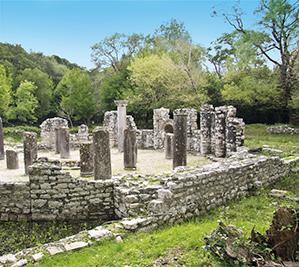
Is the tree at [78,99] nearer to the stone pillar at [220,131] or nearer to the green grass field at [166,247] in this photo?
the stone pillar at [220,131]

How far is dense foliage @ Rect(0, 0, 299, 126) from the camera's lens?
31.4m

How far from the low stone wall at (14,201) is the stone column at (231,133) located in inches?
410

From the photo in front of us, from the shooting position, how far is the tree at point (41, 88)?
48.8m

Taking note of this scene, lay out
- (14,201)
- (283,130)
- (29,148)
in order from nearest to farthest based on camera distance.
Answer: (14,201) → (29,148) → (283,130)

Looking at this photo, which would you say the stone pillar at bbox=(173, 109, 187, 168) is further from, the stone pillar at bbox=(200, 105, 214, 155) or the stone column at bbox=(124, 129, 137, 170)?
the stone pillar at bbox=(200, 105, 214, 155)

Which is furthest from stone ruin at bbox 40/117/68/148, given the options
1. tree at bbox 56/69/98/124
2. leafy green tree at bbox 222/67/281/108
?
tree at bbox 56/69/98/124

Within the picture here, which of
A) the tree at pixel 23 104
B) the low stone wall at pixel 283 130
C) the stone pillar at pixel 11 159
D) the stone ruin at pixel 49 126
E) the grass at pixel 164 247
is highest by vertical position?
the tree at pixel 23 104

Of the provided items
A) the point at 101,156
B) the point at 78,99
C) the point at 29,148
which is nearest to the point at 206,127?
the point at 29,148

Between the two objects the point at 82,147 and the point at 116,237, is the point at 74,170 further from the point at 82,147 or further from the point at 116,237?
the point at 116,237

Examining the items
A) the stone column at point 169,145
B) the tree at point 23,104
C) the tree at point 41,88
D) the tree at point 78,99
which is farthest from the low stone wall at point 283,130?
the tree at point 41,88

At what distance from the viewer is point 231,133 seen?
18.2 meters

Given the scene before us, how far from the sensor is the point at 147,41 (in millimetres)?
55781

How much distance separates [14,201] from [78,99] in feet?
120

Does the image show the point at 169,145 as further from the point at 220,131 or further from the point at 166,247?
the point at 166,247
